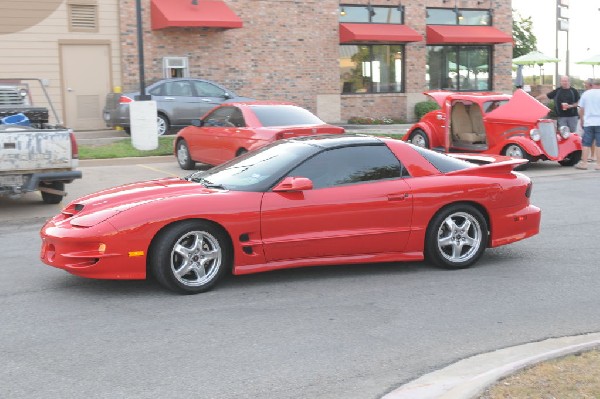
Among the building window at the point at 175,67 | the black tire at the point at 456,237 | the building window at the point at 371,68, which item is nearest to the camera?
the black tire at the point at 456,237

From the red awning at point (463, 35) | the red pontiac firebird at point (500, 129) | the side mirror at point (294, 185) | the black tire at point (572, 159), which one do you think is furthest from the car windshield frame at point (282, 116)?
the red awning at point (463, 35)

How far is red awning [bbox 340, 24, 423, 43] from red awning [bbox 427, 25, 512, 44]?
113 cm

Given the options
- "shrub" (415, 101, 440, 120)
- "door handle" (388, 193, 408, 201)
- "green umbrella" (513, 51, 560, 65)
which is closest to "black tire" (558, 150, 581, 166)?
"door handle" (388, 193, 408, 201)

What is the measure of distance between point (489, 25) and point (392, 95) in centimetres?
521

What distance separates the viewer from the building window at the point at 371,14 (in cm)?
2742

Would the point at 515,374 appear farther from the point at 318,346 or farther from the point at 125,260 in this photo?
the point at 125,260

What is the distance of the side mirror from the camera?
6.90 metres

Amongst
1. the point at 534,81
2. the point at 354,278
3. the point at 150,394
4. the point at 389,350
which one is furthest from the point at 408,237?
the point at 534,81

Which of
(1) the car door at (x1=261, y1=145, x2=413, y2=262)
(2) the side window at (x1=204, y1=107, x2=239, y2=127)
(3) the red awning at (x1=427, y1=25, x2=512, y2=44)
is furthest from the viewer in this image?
(3) the red awning at (x1=427, y1=25, x2=512, y2=44)

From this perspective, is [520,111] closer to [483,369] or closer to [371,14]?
[483,369]

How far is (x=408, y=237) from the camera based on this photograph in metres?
7.41

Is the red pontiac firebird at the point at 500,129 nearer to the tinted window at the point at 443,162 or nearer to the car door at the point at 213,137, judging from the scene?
the car door at the point at 213,137

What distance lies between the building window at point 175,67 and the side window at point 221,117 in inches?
360

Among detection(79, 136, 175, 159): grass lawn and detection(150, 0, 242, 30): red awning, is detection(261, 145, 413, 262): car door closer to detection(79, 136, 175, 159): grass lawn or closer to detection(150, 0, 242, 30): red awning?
detection(79, 136, 175, 159): grass lawn
